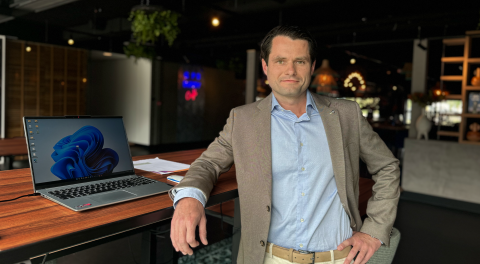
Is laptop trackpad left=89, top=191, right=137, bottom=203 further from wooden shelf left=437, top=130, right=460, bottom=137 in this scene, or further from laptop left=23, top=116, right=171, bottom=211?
wooden shelf left=437, top=130, right=460, bottom=137

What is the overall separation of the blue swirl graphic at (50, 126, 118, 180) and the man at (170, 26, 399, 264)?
45 centimetres

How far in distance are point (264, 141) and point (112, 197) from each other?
2.13 feet

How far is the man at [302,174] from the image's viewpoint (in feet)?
4.72

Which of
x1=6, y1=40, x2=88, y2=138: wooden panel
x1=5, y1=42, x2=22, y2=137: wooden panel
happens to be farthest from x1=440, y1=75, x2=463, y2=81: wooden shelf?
x1=5, y1=42, x2=22, y2=137: wooden panel

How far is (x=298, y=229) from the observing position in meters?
1.45

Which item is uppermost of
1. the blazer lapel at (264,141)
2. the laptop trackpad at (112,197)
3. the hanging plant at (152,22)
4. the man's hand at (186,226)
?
the hanging plant at (152,22)

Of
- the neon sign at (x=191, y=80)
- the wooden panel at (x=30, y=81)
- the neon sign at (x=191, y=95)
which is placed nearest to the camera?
the wooden panel at (x=30, y=81)

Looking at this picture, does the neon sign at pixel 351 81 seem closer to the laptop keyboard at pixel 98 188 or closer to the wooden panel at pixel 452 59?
the wooden panel at pixel 452 59

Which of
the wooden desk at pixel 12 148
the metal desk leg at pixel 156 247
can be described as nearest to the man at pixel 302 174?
the metal desk leg at pixel 156 247

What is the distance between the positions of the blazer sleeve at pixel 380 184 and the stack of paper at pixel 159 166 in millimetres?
1016

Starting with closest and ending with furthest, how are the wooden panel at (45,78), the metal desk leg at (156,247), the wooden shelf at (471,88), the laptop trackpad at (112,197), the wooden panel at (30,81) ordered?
the laptop trackpad at (112,197) < the metal desk leg at (156,247) < the wooden shelf at (471,88) < the wooden panel at (30,81) < the wooden panel at (45,78)

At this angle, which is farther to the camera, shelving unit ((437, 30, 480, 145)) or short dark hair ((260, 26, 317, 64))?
shelving unit ((437, 30, 480, 145))

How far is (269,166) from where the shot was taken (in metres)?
1.45

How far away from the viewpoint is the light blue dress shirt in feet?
4.74
